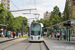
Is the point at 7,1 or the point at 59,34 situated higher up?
the point at 7,1

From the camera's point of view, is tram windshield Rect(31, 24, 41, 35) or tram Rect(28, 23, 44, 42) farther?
tram windshield Rect(31, 24, 41, 35)

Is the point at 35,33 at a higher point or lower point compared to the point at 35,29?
lower

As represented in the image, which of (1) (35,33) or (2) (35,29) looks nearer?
(1) (35,33)

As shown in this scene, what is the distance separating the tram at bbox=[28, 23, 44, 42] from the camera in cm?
2241

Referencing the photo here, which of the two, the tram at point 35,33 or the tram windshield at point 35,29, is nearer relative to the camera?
the tram at point 35,33

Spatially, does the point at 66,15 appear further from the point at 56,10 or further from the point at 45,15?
the point at 45,15

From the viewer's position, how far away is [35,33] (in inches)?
896

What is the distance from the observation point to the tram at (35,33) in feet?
73.5

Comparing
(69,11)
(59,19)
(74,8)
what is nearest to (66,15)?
(69,11)

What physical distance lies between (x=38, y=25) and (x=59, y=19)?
33.1 m

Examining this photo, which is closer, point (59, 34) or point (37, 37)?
point (37, 37)

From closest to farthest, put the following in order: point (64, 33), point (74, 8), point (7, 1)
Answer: point (64, 33) < point (74, 8) < point (7, 1)

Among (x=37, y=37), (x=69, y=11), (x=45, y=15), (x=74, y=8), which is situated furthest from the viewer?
(x=45, y=15)

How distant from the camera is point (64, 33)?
93.5 ft
